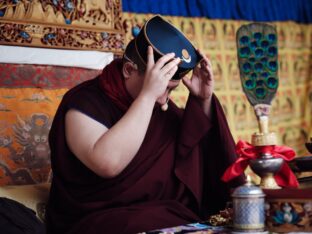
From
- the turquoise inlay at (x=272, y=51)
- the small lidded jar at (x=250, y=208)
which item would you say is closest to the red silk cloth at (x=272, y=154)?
the small lidded jar at (x=250, y=208)

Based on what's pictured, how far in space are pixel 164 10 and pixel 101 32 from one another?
499 mm

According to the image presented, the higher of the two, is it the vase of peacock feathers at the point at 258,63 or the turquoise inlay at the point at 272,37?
the turquoise inlay at the point at 272,37

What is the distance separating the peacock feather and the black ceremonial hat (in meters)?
1.79

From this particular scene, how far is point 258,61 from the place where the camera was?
11.7 ft

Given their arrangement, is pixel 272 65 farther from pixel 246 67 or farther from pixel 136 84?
pixel 136 84

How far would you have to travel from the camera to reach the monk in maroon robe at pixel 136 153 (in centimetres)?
163

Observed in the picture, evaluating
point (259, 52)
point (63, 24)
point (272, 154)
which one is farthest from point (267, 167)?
point (259, 52)

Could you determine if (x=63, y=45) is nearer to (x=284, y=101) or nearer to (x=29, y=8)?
(x=29, y=8)

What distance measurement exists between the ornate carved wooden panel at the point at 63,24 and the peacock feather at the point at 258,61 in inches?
39.0

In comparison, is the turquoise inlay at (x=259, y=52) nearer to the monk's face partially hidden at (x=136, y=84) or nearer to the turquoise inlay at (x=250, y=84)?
the turquoise inlay at (x=250, y=84)

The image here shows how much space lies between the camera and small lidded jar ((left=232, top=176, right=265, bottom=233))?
4.06 feet

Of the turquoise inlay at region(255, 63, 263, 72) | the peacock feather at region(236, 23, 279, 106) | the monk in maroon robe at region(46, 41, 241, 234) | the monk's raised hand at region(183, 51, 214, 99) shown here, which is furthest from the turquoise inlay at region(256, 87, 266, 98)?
→ the monk's raised hand at region(183, 51, 214, 99)

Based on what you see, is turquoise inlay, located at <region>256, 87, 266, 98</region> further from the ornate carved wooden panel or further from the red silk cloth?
the red silk cloth

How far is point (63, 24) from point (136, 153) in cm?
119
